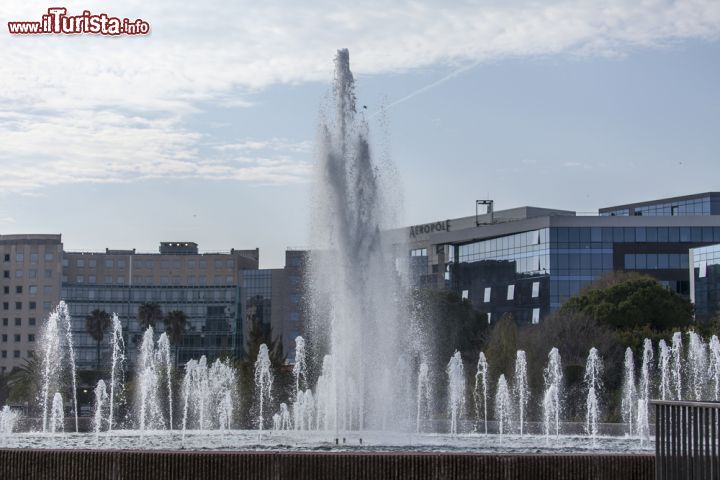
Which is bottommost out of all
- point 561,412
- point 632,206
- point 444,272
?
point 561,412

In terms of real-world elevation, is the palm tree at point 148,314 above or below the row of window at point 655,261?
below

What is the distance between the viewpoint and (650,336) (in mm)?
60781

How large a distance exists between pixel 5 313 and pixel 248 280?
89.7 ft

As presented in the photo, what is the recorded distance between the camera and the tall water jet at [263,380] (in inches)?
2207

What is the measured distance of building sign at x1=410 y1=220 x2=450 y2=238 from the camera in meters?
106

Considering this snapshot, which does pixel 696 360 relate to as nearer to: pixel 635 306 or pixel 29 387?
pixel 635 306

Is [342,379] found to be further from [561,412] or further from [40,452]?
[40,452]

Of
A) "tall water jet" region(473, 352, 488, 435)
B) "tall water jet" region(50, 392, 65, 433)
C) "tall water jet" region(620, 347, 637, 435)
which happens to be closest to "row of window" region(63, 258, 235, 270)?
"tall water jet" region(50, 392, 65, 433)

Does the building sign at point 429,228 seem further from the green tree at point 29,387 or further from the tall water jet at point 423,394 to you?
the tall water jet at point 423,394

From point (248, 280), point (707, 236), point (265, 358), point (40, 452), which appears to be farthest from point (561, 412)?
point (248, 280)

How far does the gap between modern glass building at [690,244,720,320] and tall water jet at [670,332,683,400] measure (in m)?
18.7

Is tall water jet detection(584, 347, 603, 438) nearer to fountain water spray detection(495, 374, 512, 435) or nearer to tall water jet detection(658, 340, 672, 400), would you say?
tall water jet detection(658, 340, 672, 400)

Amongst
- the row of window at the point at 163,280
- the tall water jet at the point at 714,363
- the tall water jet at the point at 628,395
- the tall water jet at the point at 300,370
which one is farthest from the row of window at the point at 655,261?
the row of window at the point at 163,280

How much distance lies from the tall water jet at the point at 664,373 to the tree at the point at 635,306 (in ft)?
39.0
